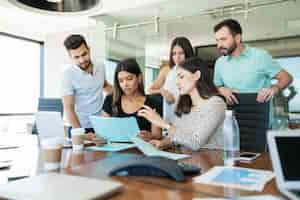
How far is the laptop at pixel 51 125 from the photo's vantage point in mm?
1601

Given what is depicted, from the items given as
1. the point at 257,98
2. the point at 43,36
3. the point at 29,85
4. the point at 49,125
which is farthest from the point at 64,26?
the point at 257,98

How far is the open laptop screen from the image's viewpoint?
0.74m

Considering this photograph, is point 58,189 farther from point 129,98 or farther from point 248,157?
point 129,98

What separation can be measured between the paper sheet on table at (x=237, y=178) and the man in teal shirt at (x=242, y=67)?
1260mm

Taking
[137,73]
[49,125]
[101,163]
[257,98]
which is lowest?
[101,163]

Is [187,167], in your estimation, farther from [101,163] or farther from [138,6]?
[138,6]

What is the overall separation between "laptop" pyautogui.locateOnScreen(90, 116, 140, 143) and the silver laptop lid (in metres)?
0.88

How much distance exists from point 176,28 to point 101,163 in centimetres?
360

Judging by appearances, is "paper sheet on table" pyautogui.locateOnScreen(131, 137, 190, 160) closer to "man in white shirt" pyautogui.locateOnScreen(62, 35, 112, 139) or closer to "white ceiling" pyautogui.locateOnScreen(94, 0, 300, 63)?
"man in white shirt" pyautogui.locateOnScreen(62, 35, 112, 139)

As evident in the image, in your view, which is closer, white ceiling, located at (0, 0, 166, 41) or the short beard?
the short beard

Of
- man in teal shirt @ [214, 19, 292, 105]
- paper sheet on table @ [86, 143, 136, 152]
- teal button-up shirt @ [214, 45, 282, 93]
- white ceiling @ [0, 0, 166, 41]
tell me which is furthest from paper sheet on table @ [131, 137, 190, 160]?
white ceiling @ [0, 0, 166, 41]

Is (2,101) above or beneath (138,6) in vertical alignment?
beneath

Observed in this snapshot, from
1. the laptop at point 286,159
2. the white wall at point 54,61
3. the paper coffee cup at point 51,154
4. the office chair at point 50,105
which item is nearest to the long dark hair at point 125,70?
the paper coffee cup at point 51,154

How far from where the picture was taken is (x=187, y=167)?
3.16 feet
